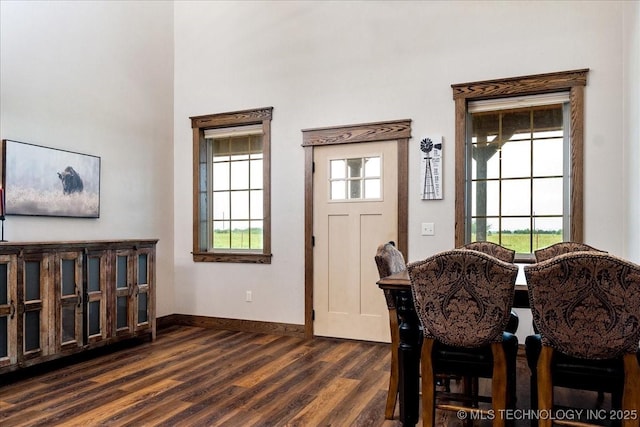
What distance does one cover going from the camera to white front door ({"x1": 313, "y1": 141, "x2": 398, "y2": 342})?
4336 mm

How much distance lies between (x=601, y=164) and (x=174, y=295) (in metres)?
4.60

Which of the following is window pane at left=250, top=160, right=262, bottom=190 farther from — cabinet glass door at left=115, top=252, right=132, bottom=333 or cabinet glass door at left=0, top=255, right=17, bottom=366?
cabinet glass door at left=0, top=255, right=17, bottom=366

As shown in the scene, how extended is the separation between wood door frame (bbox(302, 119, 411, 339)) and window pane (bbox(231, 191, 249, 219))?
0.80 m

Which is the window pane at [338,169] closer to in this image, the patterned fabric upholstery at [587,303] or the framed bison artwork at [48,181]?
the framed bison artwork at [48,181]

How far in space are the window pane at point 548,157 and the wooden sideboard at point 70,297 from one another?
3.70 meters

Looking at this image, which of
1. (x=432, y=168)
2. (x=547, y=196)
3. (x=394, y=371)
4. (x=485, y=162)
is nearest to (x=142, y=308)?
(x=394, y=371)

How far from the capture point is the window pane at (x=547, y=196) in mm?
3859

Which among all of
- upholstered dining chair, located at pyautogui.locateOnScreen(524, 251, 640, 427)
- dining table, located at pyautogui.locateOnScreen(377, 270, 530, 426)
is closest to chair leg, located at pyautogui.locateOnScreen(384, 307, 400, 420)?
dining table, located at pyautogui.locateOnScreen(377, 270, 530, 426)

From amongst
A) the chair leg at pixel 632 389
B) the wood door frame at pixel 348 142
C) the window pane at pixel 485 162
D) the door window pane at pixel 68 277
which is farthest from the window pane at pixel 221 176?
the chair leg at pixel 632 389

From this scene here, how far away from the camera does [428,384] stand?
220 cm

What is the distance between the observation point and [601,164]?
11.9 feet

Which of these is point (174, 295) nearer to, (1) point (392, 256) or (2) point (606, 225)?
(1) point (392, 256)

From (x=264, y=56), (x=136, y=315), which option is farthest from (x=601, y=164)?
(x=136, y=315)

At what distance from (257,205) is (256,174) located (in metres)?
0.35
